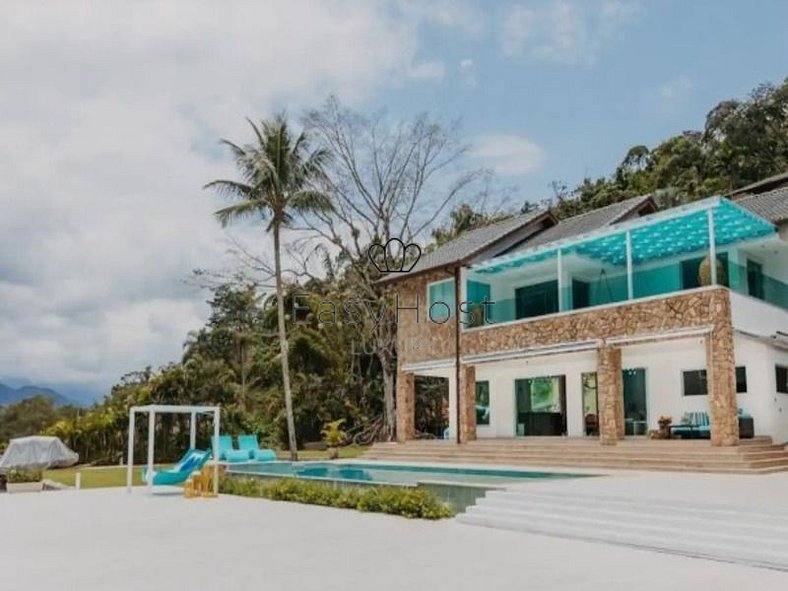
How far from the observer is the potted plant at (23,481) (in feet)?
59.3

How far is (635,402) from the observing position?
22234 millimetres

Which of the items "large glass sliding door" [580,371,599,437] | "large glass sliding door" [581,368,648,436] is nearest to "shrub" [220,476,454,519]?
"large glass sliding door" [581,368,648,436]

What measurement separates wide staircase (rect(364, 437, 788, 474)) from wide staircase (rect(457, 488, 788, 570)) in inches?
244

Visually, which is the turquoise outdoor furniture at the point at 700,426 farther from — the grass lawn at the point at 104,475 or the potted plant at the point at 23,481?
the potted plant at the point at 23,481

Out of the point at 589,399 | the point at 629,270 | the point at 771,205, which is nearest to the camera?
the point at 629,270

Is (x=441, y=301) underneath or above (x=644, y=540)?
above

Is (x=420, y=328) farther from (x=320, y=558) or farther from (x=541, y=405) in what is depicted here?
(x=320, y=558)

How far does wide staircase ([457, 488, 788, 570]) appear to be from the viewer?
8.20 meters

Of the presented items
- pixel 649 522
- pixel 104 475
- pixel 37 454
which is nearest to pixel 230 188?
pixel 104 475

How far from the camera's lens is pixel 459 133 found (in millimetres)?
33906

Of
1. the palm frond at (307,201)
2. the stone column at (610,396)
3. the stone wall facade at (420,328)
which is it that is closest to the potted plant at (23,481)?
the stone wall facade at (420,328)

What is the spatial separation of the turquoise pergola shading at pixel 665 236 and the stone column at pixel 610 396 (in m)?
2.44

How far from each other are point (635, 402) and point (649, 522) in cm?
1340

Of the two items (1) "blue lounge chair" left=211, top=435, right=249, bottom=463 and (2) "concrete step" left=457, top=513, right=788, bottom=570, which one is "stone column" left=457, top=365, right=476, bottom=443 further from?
(2) "concrete step" left=457, top=513, right=788, bottom=570
